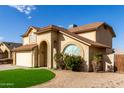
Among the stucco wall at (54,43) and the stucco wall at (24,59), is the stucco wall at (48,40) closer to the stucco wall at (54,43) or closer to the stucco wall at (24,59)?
the stucco wall at (54,43)

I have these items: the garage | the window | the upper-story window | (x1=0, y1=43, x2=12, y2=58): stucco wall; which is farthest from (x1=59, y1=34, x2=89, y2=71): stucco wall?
(x1=0, y1=43, x2=12, y2=58): stucco wall

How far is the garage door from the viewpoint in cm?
2470

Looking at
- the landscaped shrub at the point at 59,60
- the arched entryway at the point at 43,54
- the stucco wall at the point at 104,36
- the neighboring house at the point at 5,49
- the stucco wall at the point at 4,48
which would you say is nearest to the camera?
the landscaped shrub at the point at 59,60

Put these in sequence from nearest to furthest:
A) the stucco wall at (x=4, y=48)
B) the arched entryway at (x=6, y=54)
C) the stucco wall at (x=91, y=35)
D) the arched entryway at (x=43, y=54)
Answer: the arched entryway at (x=43, y=54)
the stucco wall at (x=91, y=35)
the stucco wall at (x=4, y=48)
the arched entryway at (x=6, y=54)

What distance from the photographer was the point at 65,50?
69.6 feet

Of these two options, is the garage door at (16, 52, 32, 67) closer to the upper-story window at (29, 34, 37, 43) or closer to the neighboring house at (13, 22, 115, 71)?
the neighboring house at (13, 22, 115, 71)

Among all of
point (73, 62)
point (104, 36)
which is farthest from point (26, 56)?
point (104, 36)

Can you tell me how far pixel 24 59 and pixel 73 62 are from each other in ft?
32.9

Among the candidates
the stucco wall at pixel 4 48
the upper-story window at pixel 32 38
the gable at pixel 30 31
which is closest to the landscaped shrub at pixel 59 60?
the upper-story window at pixel 32 38

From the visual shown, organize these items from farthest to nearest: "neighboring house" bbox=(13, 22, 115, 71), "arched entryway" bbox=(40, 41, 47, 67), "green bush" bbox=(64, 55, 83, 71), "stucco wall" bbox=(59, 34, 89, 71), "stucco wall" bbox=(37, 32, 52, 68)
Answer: "arched entryway" bbox=(40, 41, 47, 67) → "stucco wall" bbox=(37, 32, 52, 68) → "neighboring house" bbox=(13, 22, 115, 71) → "stucco wall" bbox=(59, 34, 89, 71) → "green bush" bbox=(64, 55, 83, 71)

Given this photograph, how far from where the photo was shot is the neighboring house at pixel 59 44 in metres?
19.9
